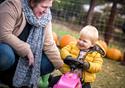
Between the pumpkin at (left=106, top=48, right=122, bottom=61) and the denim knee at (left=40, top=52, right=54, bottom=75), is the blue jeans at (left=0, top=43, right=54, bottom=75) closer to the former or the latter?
the denim knee at (left=40, top=52, right=54, bottom=75)

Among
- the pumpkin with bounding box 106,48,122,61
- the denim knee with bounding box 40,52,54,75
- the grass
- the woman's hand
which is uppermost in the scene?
the woman's hand

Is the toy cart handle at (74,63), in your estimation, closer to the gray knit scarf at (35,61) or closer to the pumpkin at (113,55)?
the gray knit scarf at (35,61)

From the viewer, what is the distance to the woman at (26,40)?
3.72m

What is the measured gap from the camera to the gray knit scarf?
393cm

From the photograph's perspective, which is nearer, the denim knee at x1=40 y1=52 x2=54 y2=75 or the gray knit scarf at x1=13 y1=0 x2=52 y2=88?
the gray knit scarf at x1=13 y1=0 x2=52 y2=88

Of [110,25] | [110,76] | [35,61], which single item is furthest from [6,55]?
[110,25]

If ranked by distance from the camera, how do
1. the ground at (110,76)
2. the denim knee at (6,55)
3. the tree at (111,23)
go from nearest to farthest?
the denim knee at (6,55)
the ground at (110,76)
the tree at (111,23)

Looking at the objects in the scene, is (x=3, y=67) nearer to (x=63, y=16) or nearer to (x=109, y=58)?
(x=109, y=58)

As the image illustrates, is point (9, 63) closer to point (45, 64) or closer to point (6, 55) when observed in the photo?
point (6, 55)

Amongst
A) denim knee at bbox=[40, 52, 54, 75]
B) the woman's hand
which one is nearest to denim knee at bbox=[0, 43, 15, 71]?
the woman's hand

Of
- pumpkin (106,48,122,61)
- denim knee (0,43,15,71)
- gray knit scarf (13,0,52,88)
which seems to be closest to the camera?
denim knee (0,43,15,71)

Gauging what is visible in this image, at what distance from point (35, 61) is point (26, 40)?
229mm

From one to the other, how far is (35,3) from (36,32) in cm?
32

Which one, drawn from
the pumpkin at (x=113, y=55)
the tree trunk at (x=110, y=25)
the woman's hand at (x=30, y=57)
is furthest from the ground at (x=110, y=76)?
the woman's hand at (x=30, y=57)
